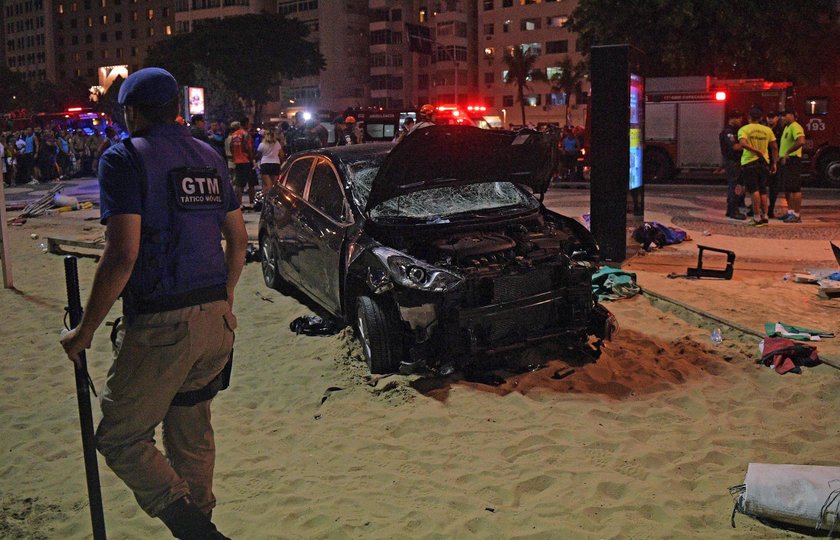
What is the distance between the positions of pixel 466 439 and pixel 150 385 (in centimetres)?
239

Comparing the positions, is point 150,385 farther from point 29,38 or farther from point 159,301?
point 29,38

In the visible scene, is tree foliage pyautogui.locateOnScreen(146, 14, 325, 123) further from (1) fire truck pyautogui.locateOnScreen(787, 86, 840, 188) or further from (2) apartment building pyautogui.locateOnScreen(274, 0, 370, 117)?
(1) fire truck pyautogui.locateOnScreen(787, 86, 840, 188)

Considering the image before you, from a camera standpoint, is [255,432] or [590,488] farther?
[255,432]

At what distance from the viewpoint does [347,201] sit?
7.01m

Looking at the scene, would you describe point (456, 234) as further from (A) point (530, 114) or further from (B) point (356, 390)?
(A) point (530, 114)

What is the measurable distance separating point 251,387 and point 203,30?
76351 mm

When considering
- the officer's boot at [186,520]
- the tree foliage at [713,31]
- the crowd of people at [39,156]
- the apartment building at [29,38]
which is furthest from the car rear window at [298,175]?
the apartment building at [29,38]

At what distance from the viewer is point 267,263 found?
944 centimetres


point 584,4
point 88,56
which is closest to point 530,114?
point 584,4

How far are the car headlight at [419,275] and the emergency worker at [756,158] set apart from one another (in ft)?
32.8

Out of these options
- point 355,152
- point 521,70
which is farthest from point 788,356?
point 521,70

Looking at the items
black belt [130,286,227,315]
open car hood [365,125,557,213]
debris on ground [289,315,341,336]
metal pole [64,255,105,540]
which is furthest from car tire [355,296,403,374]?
metal pole [64,255,105,540]

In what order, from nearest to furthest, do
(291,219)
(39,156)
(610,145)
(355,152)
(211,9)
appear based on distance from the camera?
(355,152) < (291,219) < (610,145) < (39,156) < (211,9)

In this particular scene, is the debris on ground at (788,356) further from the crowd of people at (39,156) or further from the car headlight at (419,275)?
the crowd of people at (39,156)
